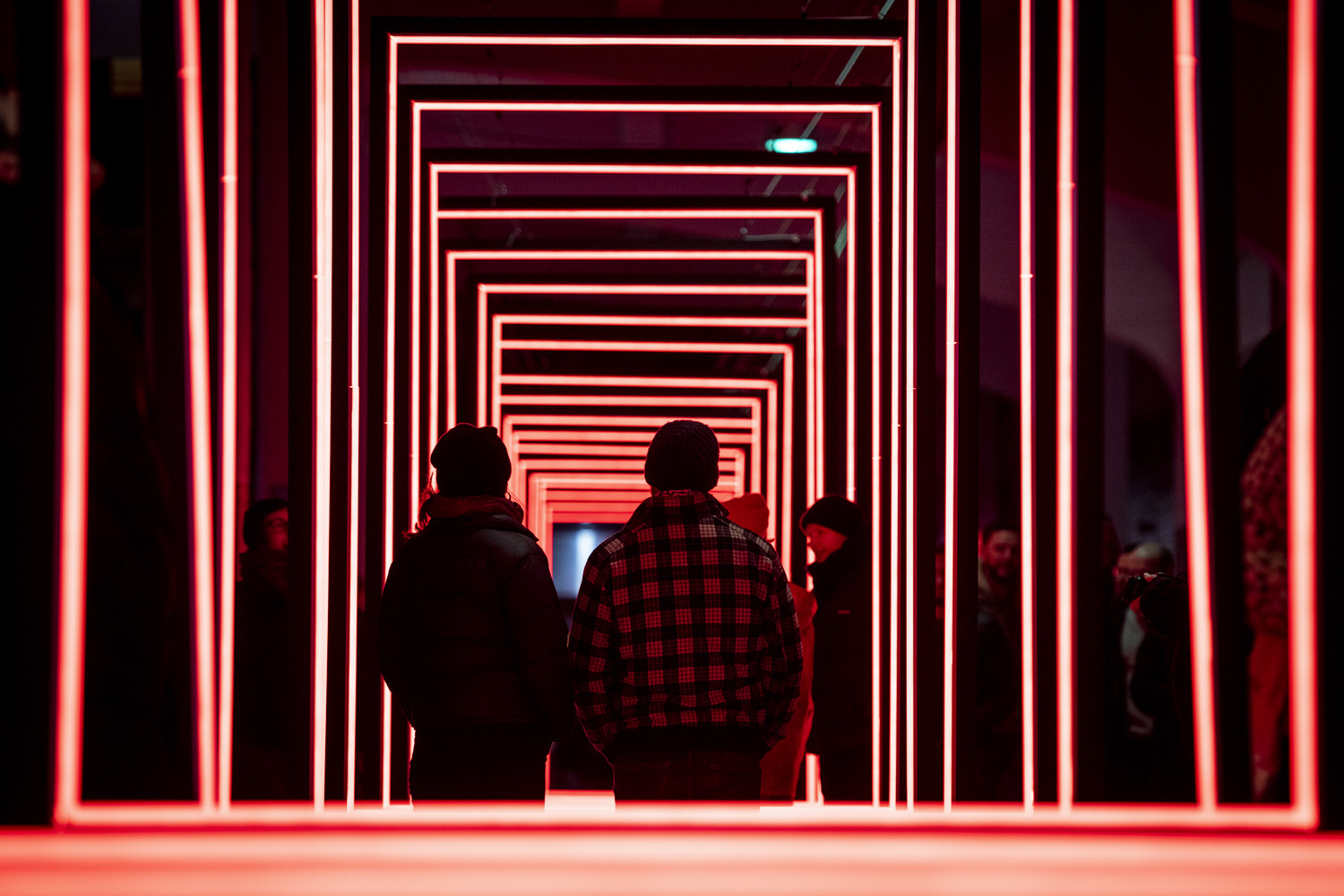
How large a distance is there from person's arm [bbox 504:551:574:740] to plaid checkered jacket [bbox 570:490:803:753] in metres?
0.04

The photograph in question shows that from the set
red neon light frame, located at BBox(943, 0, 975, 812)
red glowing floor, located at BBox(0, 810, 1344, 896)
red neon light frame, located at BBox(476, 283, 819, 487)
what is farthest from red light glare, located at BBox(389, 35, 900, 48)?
red glowing floor, located at BBox(0, 810, 1344, 896)

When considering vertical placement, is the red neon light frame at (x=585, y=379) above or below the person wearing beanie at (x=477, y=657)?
above

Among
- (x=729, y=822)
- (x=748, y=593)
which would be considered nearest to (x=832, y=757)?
(x=748, y=593)

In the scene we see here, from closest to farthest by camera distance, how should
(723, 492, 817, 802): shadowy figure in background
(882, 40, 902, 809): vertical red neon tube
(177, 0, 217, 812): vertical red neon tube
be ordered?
(177, 0, 217, 812): vertical red neon tube, (882, 40, 902, 809): vertical red neon tube, (723, 492, 817, 802): shadowy figure in background

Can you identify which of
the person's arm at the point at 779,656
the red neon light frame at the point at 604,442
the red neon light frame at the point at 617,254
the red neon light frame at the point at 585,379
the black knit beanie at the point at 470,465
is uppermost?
the red neon light frame at the point at 617,254

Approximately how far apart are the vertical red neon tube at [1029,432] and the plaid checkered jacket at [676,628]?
0.77 meters

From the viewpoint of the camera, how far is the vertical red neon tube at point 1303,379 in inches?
50.6

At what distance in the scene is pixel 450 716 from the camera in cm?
284

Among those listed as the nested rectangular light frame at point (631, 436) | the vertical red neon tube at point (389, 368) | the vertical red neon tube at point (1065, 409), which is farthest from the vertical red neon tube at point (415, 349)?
the nested rectangular light frame at point (631, 436)

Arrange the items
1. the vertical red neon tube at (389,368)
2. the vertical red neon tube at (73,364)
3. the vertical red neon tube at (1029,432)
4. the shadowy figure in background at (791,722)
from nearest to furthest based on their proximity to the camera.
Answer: the vertical red neon tube at (73,364) → the vertical red neon tube at (1029,432) → the vertical red neon tube at (389,368) → the shadowy figure in background at (791,722)

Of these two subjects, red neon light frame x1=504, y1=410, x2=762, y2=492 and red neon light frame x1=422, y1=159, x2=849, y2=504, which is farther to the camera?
red neon light frame x1=504, y1=410, x2=762, y2=492

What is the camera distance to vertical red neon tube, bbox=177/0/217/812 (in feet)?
5.78

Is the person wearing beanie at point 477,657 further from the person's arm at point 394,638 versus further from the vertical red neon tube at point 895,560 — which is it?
the vertical red neon tube at point 895,560

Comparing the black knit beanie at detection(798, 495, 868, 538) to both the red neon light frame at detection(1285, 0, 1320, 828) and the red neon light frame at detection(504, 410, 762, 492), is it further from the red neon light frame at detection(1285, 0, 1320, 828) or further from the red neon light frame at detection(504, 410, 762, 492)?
the red neon light frame at detection(504, 410, 762, 492)
